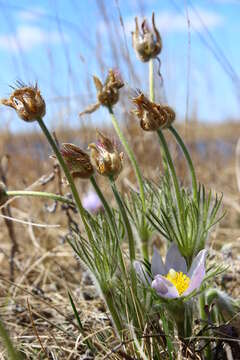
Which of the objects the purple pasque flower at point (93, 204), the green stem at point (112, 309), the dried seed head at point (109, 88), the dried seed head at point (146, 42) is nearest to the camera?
the green stem at point (112, 309)

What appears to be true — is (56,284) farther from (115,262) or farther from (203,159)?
(203,159)

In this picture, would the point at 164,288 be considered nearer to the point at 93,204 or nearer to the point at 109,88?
the point at 109,88

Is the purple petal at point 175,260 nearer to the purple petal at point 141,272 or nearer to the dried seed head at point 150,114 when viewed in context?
the purple petal at point 141,272

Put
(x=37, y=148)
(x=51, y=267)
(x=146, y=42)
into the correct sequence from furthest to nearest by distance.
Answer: (x=37, y=148) < (x=51, y=267) < (x=146, y=42)

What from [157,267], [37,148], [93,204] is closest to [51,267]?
[93,204]

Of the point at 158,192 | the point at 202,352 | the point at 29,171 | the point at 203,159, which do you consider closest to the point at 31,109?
the point at 158,192

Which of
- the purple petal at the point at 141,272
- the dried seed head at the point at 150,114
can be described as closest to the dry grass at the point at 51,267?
the purple petal at the point at 141,272
